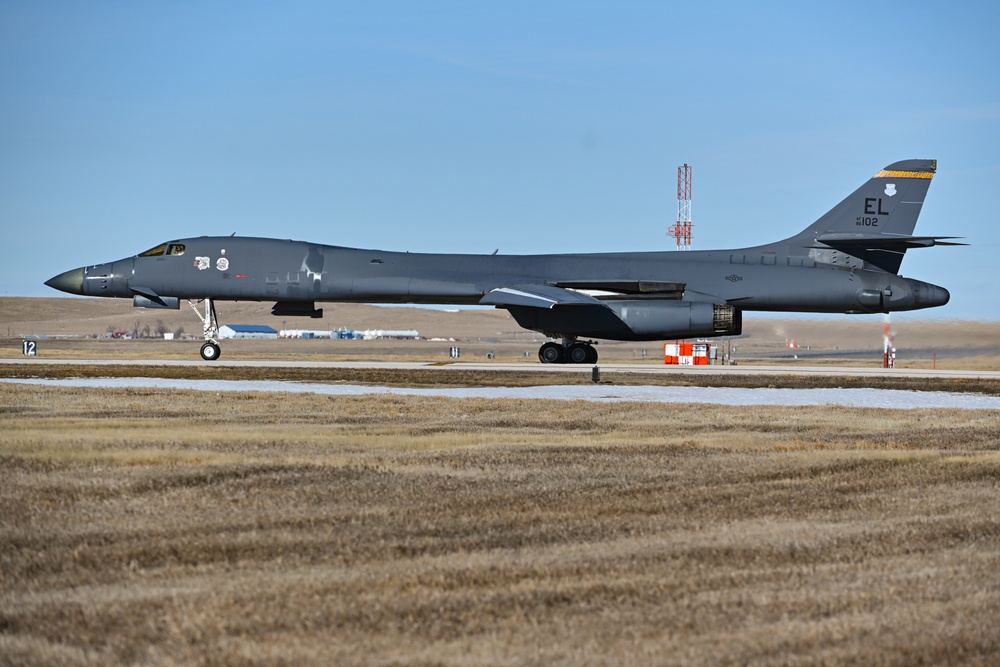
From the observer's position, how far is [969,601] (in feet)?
18.1

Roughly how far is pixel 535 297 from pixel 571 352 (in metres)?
3.57

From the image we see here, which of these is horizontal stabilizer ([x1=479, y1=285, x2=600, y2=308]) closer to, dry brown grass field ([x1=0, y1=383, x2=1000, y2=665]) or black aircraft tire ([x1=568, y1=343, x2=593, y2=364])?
black aircraft tire ([x1=568, y1=343, x2=593, y2=364])

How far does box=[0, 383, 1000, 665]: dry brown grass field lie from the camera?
485 centimetres

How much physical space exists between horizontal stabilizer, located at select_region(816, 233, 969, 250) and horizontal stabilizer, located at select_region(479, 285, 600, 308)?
23.8 feet

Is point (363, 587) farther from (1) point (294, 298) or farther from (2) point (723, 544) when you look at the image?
(1) point (294, 298)

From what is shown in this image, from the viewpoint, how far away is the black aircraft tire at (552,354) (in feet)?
117

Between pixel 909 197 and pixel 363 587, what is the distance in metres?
30.9

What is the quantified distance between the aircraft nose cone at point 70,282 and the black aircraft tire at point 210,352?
4.26 metres

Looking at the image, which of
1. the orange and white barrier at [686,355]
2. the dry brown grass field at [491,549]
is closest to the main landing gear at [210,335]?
the orange and white barrier at [686,355]

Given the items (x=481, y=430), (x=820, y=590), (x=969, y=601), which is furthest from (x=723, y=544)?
(x=481, y=430)

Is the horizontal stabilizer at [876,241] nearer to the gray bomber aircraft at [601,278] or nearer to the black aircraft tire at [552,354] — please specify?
the gray bomber aircraft at [601,278]

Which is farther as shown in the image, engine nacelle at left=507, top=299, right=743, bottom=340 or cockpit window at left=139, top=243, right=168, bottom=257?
cockpit window at left=139, top=243, right=168, bottom=257

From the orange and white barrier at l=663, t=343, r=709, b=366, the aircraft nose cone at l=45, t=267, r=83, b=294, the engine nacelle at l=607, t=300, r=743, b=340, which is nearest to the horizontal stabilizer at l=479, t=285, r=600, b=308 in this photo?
the engine nacelle at l=607, t=300, r=743, b=340

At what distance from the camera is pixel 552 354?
3591 centimetres
